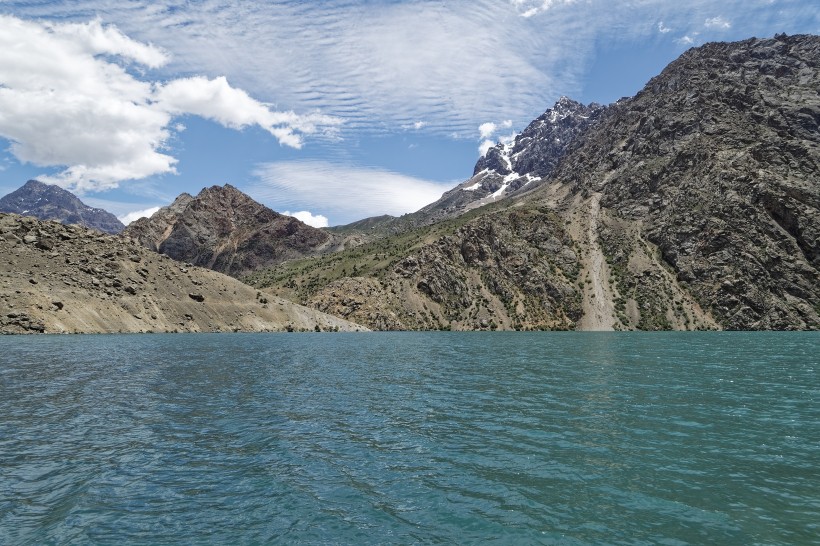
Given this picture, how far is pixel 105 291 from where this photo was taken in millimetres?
118875

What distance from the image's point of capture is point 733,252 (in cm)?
18888

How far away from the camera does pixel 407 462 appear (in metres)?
20.6

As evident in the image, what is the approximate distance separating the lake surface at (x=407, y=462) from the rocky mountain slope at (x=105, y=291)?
71603 millimetres

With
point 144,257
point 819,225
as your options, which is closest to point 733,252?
point 819,225

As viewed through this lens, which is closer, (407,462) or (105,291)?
(407,462)

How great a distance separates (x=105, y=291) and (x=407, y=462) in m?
121

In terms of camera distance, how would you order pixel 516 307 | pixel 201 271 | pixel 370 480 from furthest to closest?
pixel 516 307
pixel 201 271
pixel 370 480

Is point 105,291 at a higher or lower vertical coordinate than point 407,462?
higher

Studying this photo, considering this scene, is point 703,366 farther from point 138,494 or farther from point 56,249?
point 56,249

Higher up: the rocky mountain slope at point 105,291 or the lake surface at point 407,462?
the rocky mountain slope at point 105,291

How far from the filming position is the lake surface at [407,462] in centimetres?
1446

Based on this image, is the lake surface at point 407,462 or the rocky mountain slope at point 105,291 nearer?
the lake surface at point 407,462

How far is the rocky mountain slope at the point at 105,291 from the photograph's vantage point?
10288cm

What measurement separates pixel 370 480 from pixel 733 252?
209 m
